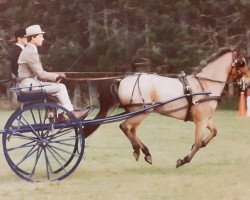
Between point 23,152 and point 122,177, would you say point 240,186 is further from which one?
point 23,152

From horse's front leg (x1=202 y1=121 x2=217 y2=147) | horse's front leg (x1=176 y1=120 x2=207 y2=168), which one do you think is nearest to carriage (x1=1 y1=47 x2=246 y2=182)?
horse's front leg (x1=176 y1=120 x2=207 y2=168)

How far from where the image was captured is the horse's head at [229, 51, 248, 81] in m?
11.0

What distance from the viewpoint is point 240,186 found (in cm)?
928

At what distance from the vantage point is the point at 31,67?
9961 millimetres

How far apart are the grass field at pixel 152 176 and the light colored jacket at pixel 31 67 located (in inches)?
60.2

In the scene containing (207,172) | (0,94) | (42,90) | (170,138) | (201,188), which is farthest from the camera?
(0,94)

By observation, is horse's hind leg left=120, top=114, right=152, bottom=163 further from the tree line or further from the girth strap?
the tree line

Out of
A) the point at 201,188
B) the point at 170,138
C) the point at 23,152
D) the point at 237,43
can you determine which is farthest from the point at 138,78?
the point at 237,43

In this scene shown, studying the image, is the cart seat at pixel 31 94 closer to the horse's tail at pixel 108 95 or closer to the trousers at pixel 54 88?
the trousers at pixel 54 88

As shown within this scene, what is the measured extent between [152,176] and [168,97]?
1319mm

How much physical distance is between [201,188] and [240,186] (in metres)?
0.57

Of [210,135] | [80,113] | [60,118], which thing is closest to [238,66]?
[210,135]

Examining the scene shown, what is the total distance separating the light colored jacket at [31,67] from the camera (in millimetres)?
9828

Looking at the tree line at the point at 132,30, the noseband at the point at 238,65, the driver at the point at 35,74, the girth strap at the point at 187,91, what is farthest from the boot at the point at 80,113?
the tree line at the point at 132,30
